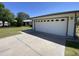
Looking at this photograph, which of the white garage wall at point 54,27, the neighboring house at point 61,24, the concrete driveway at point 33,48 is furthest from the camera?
the white garage wall at point 54,27

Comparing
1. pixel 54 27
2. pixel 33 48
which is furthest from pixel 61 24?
pixel 33 48

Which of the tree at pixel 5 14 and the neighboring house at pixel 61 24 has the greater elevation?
the tree at pixel 5 14

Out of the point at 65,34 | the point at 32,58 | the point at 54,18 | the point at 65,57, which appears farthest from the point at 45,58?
the point at 54,18

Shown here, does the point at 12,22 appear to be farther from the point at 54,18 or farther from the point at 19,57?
the point at 19,57

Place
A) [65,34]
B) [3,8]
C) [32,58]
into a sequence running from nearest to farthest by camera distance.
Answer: [32,58] < [65,34] < [3,8]

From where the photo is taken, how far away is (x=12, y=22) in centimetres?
3500

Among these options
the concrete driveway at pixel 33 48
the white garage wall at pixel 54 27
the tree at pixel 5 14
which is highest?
the tree at pixel 5 14

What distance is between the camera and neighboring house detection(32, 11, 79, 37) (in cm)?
→ 1064

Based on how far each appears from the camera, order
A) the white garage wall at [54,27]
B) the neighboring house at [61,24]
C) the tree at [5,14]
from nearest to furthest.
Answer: the neighboring house at [61,24]
the white garage wall at [54,27]
the tree at [5,14]

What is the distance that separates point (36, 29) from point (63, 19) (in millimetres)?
7567

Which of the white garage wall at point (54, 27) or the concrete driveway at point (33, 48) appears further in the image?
the white garage wall at point (54, 27)

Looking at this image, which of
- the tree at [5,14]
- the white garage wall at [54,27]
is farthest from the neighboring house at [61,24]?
the tree at [5,14]

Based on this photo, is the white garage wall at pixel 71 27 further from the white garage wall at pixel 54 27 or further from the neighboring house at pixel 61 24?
the white garage wall at pixel 54 27

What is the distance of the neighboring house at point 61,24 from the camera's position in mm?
10639
